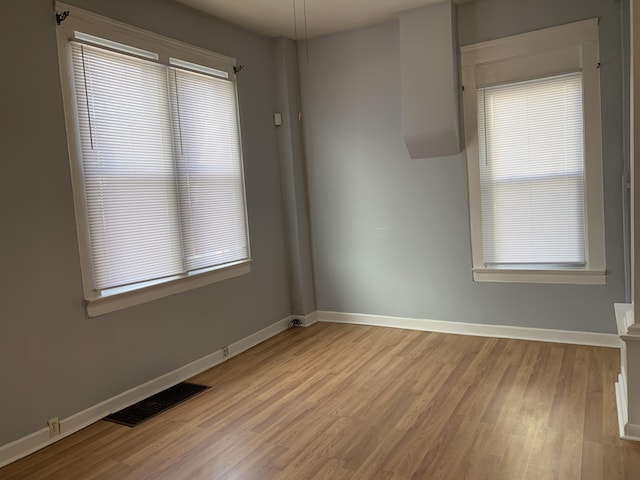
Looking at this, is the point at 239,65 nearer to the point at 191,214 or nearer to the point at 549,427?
the point at 191,214

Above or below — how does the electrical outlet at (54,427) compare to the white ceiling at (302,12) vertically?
below

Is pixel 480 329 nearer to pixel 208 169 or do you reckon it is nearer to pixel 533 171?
pixel 533 171

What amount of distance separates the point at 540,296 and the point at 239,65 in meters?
3.14

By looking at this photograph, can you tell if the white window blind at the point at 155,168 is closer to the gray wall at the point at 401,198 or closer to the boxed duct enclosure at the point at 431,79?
the gray wall at the point at 401,198

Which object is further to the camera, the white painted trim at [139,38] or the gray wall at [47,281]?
the white painted trim at [139,38]

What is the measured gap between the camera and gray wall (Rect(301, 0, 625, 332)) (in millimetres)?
3723

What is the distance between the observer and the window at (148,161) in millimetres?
3018

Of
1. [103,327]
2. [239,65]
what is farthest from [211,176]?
[103,327]

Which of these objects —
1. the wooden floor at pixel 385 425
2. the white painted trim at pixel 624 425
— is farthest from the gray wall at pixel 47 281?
the white painted trim at pixel 624 425

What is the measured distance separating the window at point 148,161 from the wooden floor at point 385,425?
838mm

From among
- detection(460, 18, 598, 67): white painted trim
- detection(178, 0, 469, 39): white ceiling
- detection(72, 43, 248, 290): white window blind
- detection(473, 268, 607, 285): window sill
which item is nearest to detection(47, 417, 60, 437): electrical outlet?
detection(72, 43, 248, 290): white window blind

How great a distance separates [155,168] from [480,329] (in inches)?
115

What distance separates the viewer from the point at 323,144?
486cm

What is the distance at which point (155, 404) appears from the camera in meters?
3.28
